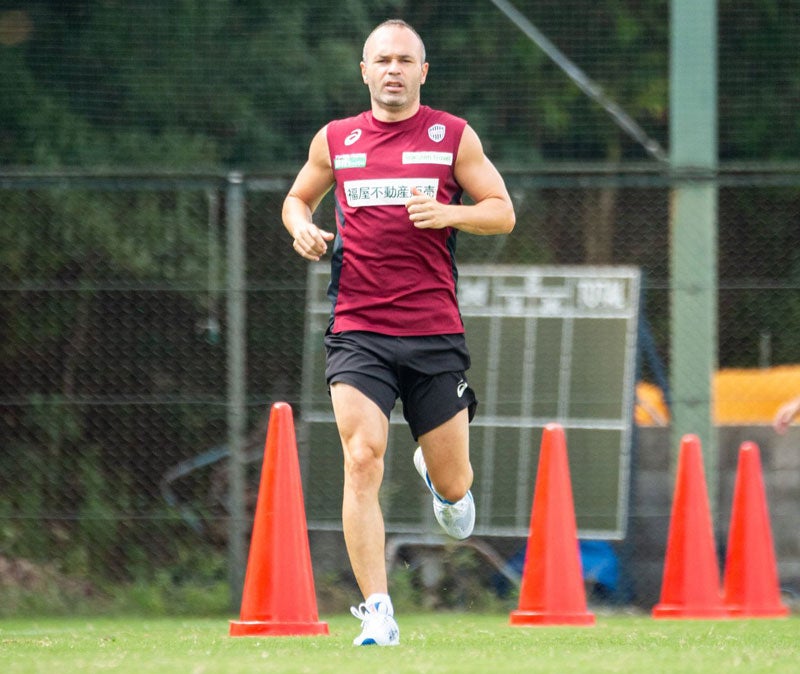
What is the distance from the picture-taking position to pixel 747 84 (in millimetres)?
11758

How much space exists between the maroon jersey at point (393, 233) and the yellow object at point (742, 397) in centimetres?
409

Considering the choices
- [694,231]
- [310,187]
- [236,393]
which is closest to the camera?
[310,187]

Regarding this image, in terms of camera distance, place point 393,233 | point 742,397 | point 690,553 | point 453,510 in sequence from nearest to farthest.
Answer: point 393,233 < point 453,510 < point 690,553 < point 742,397

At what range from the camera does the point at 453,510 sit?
586cm

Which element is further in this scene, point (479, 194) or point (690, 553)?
point (690, 553)

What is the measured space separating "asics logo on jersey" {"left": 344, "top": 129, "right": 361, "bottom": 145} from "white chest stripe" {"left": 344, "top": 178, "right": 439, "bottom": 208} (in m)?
0.15

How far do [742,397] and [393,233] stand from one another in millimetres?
5165

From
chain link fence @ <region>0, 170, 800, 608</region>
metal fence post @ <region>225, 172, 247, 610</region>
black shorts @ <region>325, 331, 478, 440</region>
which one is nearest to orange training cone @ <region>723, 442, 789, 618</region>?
chain link fence @ <region>0, 170, 800, 608</region>

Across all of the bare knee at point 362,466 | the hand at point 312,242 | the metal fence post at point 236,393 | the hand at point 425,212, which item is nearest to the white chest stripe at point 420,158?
the hand at point 425,212

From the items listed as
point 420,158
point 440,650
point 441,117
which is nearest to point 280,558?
point 440,650

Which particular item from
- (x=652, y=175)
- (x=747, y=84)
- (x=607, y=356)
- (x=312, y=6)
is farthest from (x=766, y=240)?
(x=312, y=6)

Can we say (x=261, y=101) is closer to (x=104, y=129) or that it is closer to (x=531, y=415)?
(x=104, y=129)

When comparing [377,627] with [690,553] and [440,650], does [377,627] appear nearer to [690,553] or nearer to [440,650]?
[440,650]

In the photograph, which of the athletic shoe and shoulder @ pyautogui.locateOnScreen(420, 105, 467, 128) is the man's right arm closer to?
shoulder @ pyautogui.locateOnScreen(420, 105, 467, 128)
